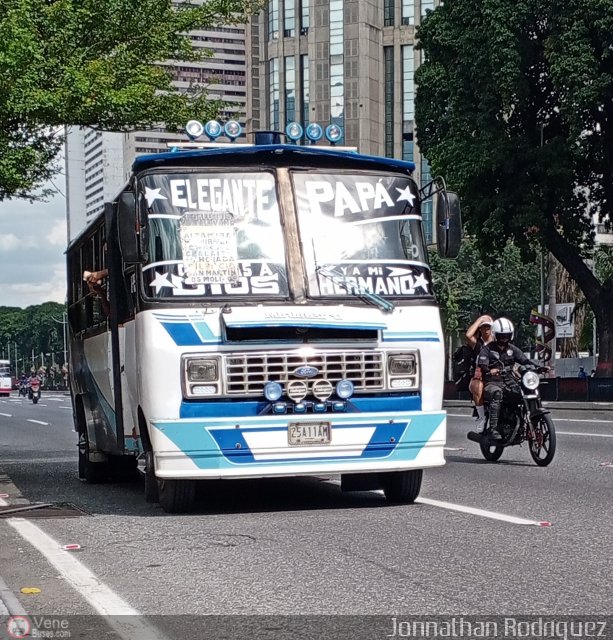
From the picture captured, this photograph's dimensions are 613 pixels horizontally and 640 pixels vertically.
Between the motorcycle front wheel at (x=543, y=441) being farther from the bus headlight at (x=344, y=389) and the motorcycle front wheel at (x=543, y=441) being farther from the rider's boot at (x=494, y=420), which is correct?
the bus headlight at (x=344, y=389)

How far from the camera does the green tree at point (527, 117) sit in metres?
38.2

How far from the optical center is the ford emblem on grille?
10492mm

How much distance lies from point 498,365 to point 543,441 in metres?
1.06

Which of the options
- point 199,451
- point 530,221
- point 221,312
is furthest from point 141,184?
point 530,221

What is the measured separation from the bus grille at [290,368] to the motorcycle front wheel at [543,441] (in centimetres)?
465

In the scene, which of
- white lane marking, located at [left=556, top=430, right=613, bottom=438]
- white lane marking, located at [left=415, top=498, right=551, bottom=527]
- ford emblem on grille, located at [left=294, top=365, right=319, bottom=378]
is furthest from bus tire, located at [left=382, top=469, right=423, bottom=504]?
white lane marking, located at [left=556, top=430, right=613, bottom=438]

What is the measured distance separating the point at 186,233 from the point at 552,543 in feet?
12.8

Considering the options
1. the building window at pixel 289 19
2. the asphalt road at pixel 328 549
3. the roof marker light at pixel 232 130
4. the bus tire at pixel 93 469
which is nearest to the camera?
the asphalt road at pixel 328 549

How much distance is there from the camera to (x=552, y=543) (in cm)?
862

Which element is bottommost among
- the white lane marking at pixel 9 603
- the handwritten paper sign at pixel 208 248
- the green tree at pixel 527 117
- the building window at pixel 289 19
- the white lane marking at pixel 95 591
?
the white lane marking at pixel 95 591

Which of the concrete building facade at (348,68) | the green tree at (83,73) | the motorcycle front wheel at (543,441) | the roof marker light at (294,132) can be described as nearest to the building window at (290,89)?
the concrete building facade at (348,68)

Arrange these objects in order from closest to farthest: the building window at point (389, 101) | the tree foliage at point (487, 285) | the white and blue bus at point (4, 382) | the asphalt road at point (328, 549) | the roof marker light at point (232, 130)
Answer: the asphalt road at point (328, 549), the roof marker light at point (232, 130), the tree foliage at point (487, 285), the white and blue bus at point (4, 382), the building window at point (389, 101)

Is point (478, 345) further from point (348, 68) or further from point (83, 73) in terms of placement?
point (348, 68)

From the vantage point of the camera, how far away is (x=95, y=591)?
726 cm
